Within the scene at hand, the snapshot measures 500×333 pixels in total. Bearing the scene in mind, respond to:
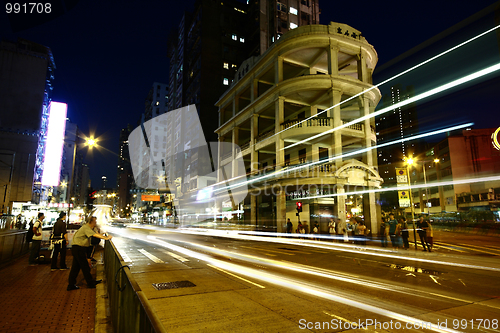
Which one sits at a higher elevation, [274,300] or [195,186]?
[195,186]

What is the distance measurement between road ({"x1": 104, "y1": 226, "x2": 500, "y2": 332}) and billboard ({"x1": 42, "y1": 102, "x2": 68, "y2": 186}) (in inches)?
1938

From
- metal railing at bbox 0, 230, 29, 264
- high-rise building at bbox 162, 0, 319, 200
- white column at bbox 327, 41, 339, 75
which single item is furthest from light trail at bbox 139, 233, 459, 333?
high-rise building at bbox 162, 0, 319, 200

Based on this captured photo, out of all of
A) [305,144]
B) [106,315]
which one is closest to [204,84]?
[305,144]

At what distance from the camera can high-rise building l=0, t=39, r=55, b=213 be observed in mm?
43125

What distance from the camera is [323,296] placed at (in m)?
6.96

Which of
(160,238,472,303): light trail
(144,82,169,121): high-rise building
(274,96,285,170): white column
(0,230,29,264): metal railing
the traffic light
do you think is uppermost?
(144,82,169,121): high-rise building

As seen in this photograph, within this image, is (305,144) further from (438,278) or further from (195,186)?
(195,186)

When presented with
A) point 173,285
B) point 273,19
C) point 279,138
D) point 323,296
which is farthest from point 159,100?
point 323,296

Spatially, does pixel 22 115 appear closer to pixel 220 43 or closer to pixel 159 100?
pixel 220 43

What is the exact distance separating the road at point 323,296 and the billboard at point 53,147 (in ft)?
161

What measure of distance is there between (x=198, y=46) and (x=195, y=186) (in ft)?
102

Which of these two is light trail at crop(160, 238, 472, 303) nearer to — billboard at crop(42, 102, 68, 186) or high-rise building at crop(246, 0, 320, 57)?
high-rise building at crop(246, 0, 320, 57)

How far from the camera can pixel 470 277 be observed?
31.0 ft

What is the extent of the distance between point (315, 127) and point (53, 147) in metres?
47.9
